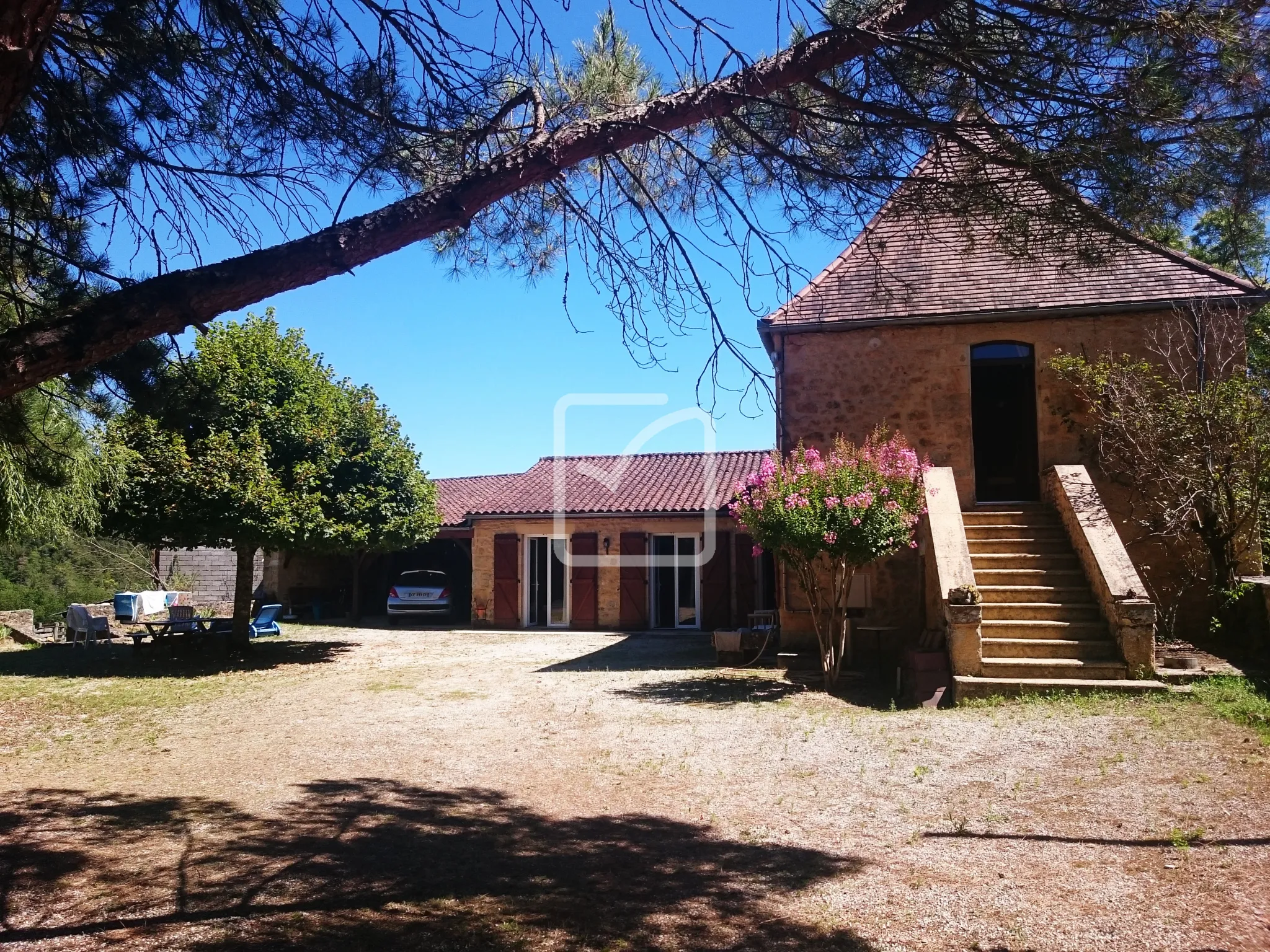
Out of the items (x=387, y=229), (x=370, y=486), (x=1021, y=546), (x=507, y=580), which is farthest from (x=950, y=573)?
(x=507, y=580)

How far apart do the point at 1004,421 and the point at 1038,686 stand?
6873 millimetres

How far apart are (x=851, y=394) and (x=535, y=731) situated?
6699mm

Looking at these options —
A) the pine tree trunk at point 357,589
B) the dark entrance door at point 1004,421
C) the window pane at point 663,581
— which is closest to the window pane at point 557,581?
the window pane at point 663,581

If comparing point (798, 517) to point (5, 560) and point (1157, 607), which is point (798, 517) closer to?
point (1157, 607)

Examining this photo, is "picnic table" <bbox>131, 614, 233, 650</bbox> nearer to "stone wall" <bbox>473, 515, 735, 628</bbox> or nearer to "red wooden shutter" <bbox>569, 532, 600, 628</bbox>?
"stone wall" <bbox>473, 515, 735, 628</bbox>

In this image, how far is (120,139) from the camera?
4.54m

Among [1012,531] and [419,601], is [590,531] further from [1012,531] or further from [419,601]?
[1012,531]

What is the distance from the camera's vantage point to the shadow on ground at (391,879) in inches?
144

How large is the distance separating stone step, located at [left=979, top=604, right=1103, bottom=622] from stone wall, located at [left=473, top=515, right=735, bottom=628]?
10145mm

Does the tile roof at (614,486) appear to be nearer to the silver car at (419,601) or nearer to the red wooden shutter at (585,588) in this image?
the red wooden shutter at (585,588)

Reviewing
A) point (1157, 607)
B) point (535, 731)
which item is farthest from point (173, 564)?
point (1157, 607)

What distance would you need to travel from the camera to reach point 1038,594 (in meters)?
9.83

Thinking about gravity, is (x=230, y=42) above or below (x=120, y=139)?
above

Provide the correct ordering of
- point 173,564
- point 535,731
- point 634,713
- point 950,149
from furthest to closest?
point 173,564
point 634,713
point 535,731
point 950,149
